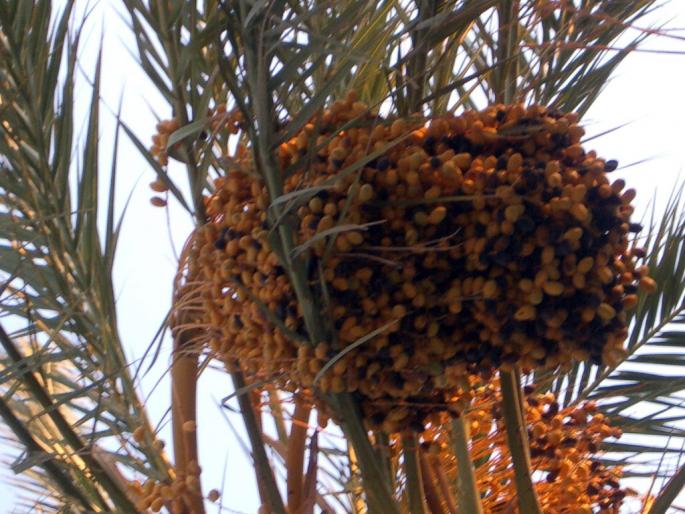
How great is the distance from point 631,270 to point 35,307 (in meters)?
1.02

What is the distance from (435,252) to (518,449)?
41 cm

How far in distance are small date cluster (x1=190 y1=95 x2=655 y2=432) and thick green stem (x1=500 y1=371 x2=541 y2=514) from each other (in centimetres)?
20

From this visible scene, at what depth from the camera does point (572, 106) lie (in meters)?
2.00

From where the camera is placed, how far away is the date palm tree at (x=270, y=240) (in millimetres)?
1312

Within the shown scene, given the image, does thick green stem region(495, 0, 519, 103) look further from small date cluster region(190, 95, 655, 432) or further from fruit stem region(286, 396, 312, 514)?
fruit stem region(286, 396, 312, 514)

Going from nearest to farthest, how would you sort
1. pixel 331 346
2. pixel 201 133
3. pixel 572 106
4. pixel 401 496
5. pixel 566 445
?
pixel 331 346, pixel 201 133, pixel 401 496, pixel 566 445, pixel 572 106

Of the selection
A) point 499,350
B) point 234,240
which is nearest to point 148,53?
point 234,240

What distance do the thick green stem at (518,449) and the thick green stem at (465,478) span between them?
0.11 metres


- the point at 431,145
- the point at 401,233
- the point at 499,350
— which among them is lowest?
the point at 499,350

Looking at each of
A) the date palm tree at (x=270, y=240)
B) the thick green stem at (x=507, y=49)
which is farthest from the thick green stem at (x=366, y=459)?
the thick green stem at (x=507, y=49)

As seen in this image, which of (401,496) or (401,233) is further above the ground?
(401,233)

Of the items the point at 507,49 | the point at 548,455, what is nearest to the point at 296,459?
the point at 548,455

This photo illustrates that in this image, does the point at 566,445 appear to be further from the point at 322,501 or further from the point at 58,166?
the point at 58,166

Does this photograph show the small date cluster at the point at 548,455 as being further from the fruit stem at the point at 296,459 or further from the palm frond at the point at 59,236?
the palm frond at the point at 59,236
